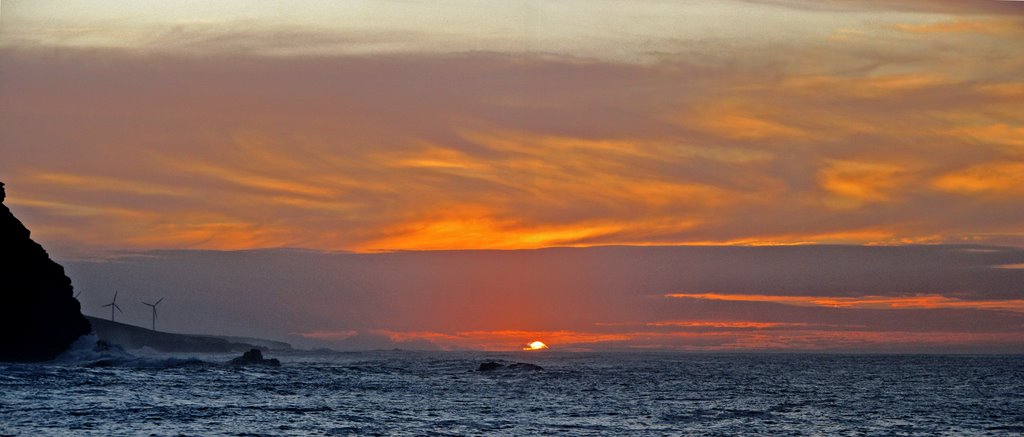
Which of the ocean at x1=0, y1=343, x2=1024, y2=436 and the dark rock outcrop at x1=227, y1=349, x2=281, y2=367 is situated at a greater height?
the dark rock outcrop at x1=227, y1=349, x2=281, y2=367

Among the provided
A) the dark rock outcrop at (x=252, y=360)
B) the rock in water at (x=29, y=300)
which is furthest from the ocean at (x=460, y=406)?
the dark rock outcrop at (x=252, y=360)

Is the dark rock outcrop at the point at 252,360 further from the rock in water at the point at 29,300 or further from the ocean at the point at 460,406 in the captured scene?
the ocean at the point at 460,406

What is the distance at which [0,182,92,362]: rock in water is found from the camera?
4107 inches

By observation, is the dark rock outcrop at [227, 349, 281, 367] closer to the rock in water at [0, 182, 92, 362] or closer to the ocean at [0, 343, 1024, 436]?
the rock in water at [0, 182, 92, 362]

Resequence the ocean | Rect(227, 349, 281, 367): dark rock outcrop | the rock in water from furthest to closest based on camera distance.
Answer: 1. Rect(227, 349, 281, 367): dark rock outcrop
2. the rock in water
3. the ocean

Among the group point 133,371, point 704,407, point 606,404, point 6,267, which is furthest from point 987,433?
point 6,267

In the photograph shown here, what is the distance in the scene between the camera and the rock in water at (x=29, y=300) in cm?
10431

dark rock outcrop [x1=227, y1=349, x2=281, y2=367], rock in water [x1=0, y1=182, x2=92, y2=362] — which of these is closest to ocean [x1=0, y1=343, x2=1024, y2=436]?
rock in water [x1=0, y1=182, x2=92, y2=362]

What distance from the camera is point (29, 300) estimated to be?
107 metres

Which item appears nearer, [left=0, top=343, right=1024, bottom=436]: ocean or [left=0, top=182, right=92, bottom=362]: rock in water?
Answer: [left=0, top=343, right=1024, bottom=436]: ocean

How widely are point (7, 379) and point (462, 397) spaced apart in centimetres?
3069

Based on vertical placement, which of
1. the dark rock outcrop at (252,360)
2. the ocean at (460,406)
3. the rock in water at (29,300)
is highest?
the rock in water at (29,300)

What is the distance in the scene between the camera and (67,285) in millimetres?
114125

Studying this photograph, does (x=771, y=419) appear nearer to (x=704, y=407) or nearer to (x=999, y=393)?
(x=704, y=407)
